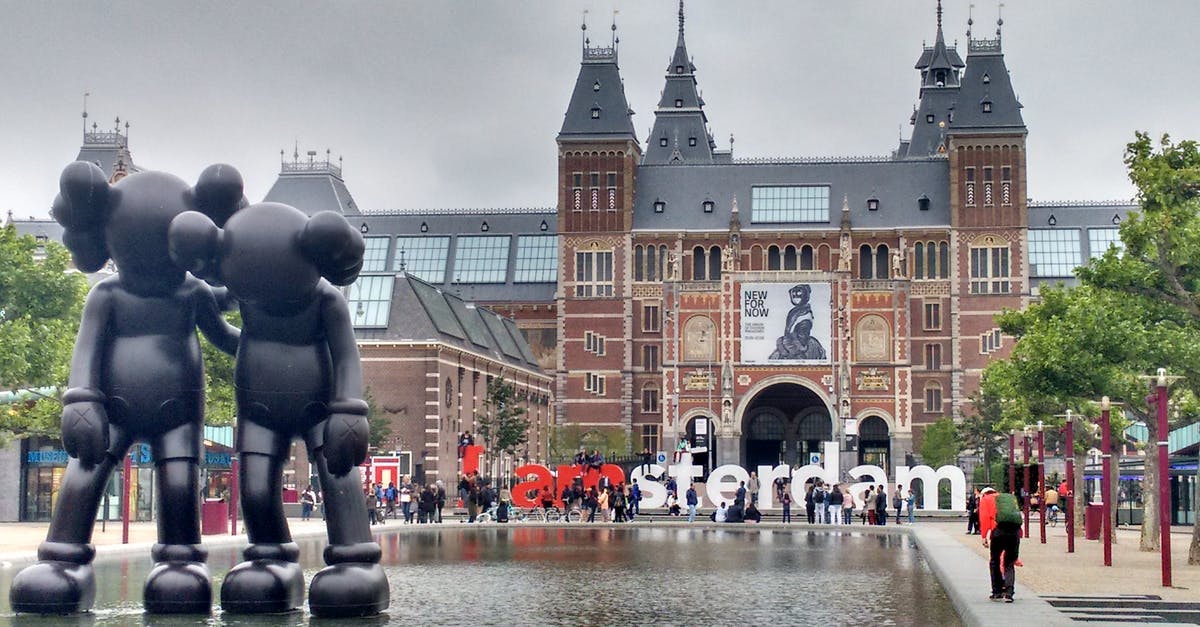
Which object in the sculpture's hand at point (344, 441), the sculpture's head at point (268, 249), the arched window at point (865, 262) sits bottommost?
the sculpture's hand at point (344, 441)

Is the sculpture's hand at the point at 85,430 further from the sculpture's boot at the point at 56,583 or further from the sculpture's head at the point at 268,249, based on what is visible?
the sculpture's head at the point at 268,249

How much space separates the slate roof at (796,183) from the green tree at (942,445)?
13903 millimetres

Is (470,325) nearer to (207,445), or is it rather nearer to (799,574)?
(207,445)

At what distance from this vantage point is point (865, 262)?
86.5 metres

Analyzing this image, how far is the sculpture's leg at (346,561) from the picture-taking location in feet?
52.4

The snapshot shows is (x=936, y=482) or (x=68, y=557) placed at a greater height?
(x=936, y=482)

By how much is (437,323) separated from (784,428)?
26.3m

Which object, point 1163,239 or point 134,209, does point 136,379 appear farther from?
point 1163,239

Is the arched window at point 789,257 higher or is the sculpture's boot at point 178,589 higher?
the arched window at point 789,257

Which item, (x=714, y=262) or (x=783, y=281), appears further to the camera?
(x=714, y=262)

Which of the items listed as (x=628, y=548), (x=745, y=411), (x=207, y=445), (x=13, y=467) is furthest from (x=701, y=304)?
(x=628, y=548)

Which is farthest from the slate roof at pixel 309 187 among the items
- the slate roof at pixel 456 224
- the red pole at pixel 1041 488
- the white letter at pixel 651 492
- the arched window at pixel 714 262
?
the red pole at pixel 1041 488

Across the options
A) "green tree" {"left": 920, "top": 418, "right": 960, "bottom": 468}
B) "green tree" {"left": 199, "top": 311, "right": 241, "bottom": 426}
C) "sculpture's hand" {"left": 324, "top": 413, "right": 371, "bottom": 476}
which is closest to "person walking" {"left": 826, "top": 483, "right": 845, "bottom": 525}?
"green tree" {"left": 199, "top": 311, "right": 241, "bottom": 426}

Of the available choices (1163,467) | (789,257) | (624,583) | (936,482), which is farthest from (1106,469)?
(789,257)
